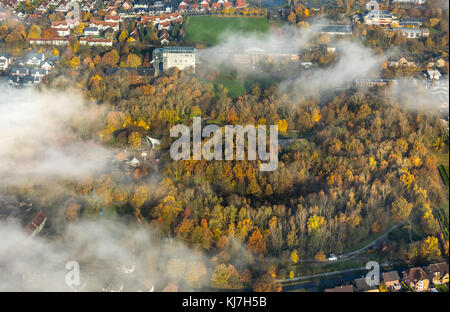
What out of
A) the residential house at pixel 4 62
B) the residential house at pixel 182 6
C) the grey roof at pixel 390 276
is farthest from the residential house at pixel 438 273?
the residential house at pixel 182 6

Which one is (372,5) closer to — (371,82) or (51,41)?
(371,82)

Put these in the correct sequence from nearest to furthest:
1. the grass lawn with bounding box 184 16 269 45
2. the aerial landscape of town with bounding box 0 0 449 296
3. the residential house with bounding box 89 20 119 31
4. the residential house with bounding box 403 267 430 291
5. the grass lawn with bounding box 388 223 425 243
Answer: the residential house with bounding box 403 267 430 291
the aerial landscape of town with bounding box 0 0 449 296
the grass lawn with bounding box 388 223 425 243
the grass lawn with bounding box 184 16 269 45
the residential house with bounding box 89 20 119 31

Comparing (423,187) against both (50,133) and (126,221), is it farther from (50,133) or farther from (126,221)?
(50,133)

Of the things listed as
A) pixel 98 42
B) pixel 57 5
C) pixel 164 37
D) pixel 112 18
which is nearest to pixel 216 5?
pixel 164 37

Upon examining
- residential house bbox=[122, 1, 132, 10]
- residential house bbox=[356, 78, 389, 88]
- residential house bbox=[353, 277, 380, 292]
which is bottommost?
residential house bbox=[353, 277, 380, 292]

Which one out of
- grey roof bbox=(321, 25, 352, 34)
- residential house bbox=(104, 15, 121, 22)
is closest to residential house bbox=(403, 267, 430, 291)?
grey roof bbox=(321, 25, 352, 34)

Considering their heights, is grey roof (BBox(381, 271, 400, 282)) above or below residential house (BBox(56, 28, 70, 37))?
below

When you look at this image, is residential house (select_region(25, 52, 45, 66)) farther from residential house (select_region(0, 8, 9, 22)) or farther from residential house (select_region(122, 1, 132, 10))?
residential house (select_region(122, 1, 132, 10))
